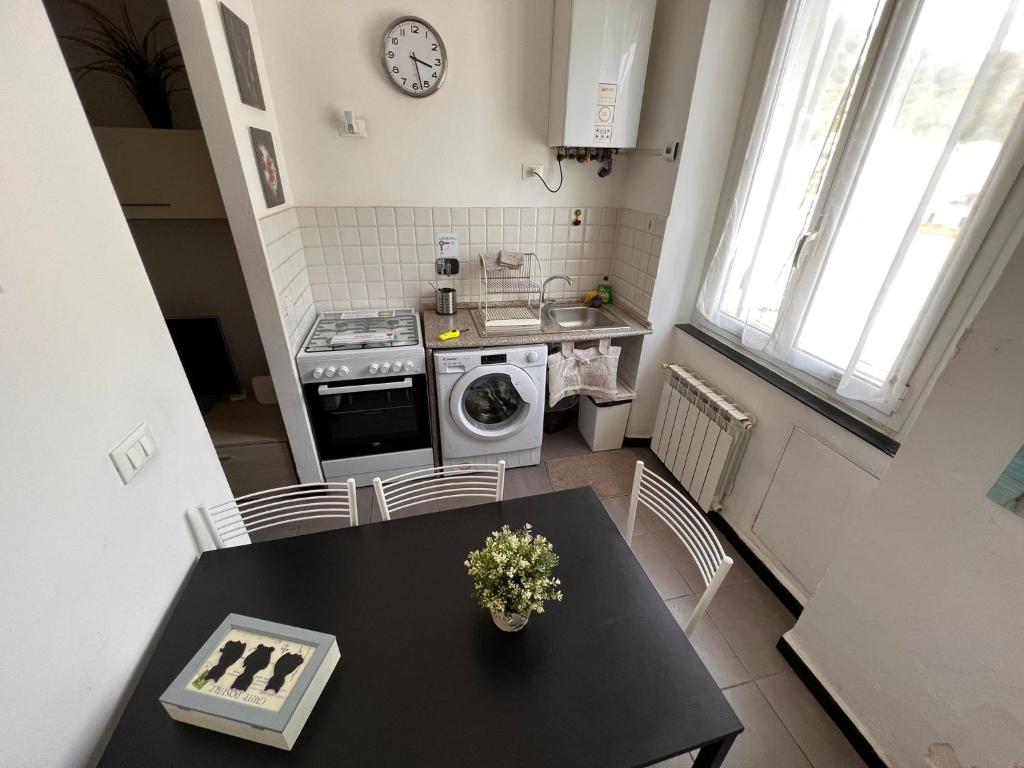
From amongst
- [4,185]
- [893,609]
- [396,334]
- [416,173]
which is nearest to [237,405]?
[396,334]

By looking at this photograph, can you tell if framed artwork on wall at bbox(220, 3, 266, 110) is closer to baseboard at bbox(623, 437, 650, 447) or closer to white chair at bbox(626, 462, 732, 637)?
white chair at bbox(626, 462, 732, 637)

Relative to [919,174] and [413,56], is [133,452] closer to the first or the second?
[413,56]

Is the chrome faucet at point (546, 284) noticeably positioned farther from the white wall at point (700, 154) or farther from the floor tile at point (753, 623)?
the floor tile at point (753, 623)

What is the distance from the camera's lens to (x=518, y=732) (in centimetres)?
83

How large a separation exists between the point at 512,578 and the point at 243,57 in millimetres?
2242

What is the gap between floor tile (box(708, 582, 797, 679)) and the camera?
5.42ft

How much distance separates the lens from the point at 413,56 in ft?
7.00

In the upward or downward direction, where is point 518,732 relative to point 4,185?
downward

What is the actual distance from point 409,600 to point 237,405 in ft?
6.24

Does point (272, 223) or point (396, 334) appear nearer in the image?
point (272, 223)

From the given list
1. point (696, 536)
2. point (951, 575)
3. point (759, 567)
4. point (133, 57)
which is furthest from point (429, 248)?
point (951, 575)

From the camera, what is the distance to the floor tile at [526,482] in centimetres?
251

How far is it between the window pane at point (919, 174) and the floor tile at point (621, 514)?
3.99 feet

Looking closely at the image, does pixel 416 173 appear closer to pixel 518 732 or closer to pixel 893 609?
pixel 518 732
